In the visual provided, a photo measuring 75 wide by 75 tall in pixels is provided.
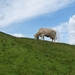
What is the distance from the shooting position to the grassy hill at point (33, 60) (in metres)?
28.0

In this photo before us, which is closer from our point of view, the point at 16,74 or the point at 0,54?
the point at 16,74

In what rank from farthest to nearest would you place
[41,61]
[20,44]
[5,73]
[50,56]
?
1. [20,44]
2. [50,56]
3. [41,61]
4. [5,73]

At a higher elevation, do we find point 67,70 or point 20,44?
point 20,44

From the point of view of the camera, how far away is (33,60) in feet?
104

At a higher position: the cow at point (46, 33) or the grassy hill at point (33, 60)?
the cow at point (46, 33)

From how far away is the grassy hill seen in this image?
27964mm

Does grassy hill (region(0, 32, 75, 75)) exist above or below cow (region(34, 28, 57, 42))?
below

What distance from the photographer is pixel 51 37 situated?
50844 millimetres

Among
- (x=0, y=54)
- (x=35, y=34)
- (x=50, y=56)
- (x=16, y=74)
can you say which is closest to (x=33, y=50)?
(x=50, y=56)

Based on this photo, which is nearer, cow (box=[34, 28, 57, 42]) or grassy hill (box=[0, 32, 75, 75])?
grassy hill (box=[0, 32, 75, 75])

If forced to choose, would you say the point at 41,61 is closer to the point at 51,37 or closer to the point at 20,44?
the point at 20,44

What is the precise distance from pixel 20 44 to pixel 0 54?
5.79 meters

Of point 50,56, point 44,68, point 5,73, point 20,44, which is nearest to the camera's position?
point 5,73

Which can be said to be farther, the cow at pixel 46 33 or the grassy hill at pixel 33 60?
the cow at pixel 46 33
